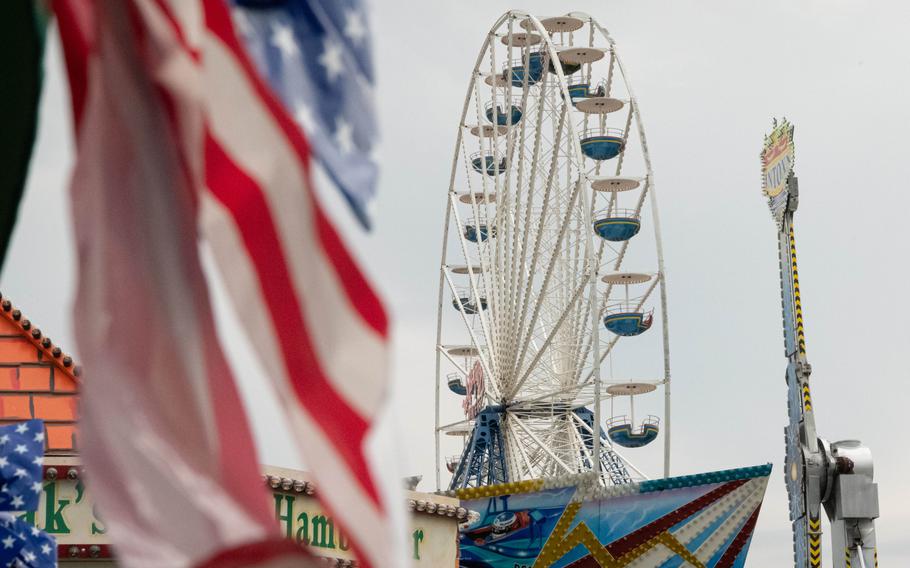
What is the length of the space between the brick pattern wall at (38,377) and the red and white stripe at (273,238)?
12914 millimetres

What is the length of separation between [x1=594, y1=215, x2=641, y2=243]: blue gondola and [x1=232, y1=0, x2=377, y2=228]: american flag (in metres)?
35.5

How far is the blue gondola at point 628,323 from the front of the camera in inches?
1588

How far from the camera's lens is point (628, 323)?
132ft

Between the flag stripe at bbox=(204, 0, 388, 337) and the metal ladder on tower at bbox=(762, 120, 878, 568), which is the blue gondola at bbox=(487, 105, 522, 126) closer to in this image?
the metal ladder on tower at bbox=(762, 120, 878, 568)

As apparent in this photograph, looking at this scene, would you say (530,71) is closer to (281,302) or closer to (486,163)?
(486,163)

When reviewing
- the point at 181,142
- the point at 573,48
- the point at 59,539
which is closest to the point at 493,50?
the point at 573,48

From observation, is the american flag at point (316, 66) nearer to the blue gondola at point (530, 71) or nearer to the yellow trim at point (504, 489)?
the yellow trim at point (504, 489)

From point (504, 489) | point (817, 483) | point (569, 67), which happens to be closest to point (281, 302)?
point (817, 483)

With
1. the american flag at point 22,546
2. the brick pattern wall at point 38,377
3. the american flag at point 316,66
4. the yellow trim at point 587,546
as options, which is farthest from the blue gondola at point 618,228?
the american flag at point 316,66

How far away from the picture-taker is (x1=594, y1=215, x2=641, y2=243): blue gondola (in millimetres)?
40562

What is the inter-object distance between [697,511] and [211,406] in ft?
92.4

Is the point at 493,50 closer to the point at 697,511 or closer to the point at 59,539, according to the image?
the point at 697,511

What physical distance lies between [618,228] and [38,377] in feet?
81.2

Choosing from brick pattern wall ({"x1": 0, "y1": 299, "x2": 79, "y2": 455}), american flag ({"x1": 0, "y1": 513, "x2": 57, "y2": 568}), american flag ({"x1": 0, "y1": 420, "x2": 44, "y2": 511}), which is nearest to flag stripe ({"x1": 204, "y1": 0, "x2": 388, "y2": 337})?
american flag ({"x1": 0, "y1": 513, "x2": 57, "y2": 568})
